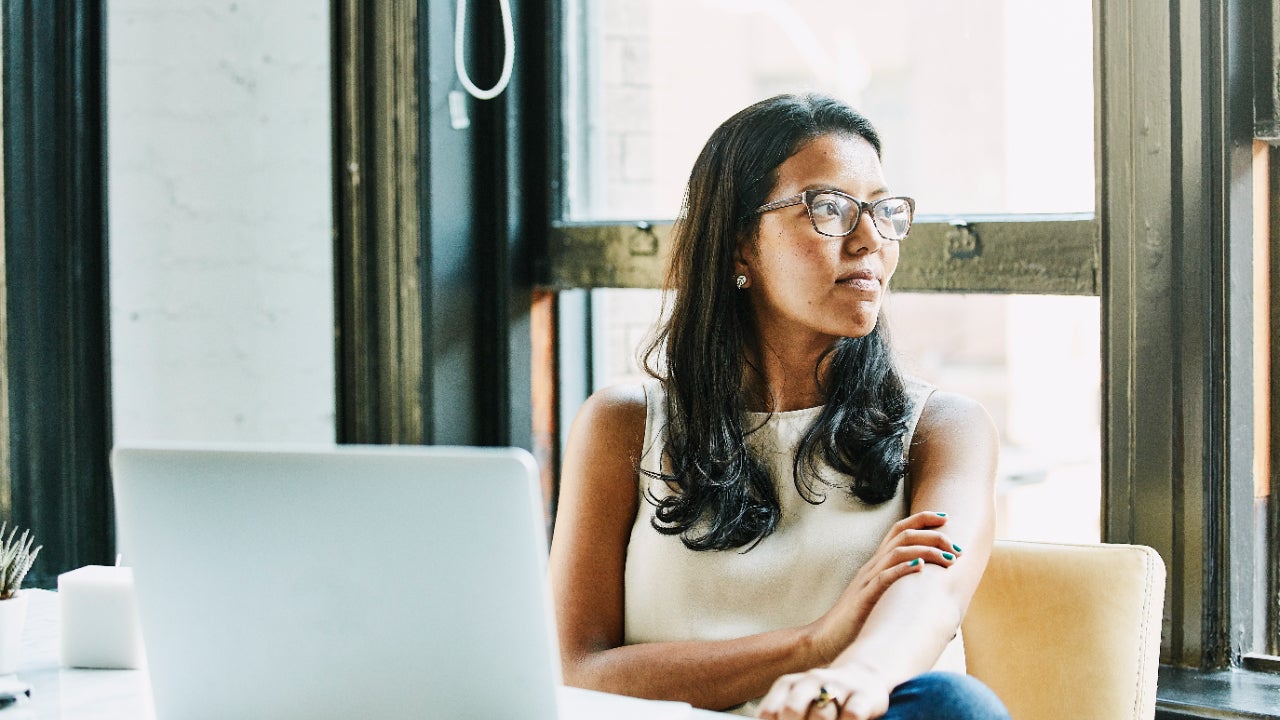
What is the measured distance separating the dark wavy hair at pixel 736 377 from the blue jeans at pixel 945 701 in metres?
0.41

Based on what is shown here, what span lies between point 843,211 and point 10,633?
103cm

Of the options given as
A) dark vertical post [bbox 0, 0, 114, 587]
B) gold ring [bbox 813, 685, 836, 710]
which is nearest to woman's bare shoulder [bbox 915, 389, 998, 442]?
gold ring [bbox 813, 685, 836, 710]

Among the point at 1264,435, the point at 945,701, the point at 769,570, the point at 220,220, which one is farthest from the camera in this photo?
the point at 220,220

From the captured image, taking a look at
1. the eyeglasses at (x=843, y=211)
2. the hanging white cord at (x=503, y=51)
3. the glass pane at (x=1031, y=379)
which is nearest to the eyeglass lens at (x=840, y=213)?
the eyeglasses at (x=843, y=211)

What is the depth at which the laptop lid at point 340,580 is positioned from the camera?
96 cm

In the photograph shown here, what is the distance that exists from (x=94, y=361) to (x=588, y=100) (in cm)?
107

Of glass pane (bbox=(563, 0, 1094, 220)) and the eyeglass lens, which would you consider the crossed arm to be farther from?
glass pane (bbox=(563, 0, 1094, 220))

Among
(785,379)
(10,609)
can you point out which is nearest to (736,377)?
(785,379)

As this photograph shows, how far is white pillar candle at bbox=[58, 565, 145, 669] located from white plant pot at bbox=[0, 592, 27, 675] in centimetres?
4

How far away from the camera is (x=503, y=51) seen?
230 cm

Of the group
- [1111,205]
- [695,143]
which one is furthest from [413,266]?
[1111,205]

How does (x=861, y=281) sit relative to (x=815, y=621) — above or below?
above

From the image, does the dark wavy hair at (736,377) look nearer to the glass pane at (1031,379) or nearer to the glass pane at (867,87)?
the glass pane at (1031,379)

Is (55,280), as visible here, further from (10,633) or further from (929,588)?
(929,588)
